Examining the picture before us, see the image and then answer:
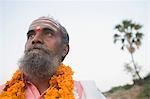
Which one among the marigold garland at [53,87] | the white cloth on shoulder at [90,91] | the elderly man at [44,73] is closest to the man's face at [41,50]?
the elderly man at [44,73]

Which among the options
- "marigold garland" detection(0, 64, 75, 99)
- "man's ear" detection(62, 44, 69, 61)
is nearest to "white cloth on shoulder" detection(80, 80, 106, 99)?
"marigold garland" detection(0, 64, 75, 99)

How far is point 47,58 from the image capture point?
12.8 feet

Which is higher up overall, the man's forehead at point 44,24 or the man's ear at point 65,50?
the man's forehead at point 44,24

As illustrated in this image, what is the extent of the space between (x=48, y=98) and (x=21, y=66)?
46 centimetres

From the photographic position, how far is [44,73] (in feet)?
12.8

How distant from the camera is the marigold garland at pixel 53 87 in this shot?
385 centimetres

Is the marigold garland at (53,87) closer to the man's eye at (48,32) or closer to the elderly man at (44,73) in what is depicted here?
the elderly man at (44,73)

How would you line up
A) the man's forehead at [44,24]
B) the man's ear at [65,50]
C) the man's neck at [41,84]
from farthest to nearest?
1. the man's ear at [65,50]
2. the man's forehead at [44,24]
3. the man's neck at [41,84]

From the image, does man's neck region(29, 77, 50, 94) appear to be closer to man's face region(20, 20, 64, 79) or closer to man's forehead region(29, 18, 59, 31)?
man's face region(20, 20, 64, 79)

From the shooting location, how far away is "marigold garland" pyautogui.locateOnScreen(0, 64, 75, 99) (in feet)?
12.6

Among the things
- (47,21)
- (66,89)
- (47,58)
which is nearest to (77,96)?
(66,89)

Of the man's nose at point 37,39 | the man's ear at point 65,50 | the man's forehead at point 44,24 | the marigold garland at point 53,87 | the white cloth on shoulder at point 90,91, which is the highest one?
the man's forehead at point 44,24

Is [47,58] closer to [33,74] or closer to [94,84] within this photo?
[33,74]

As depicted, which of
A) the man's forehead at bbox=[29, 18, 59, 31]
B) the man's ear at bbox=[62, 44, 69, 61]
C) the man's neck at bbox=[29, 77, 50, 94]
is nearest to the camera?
the man's neck at bbox=[29, 77, 50, 94]
